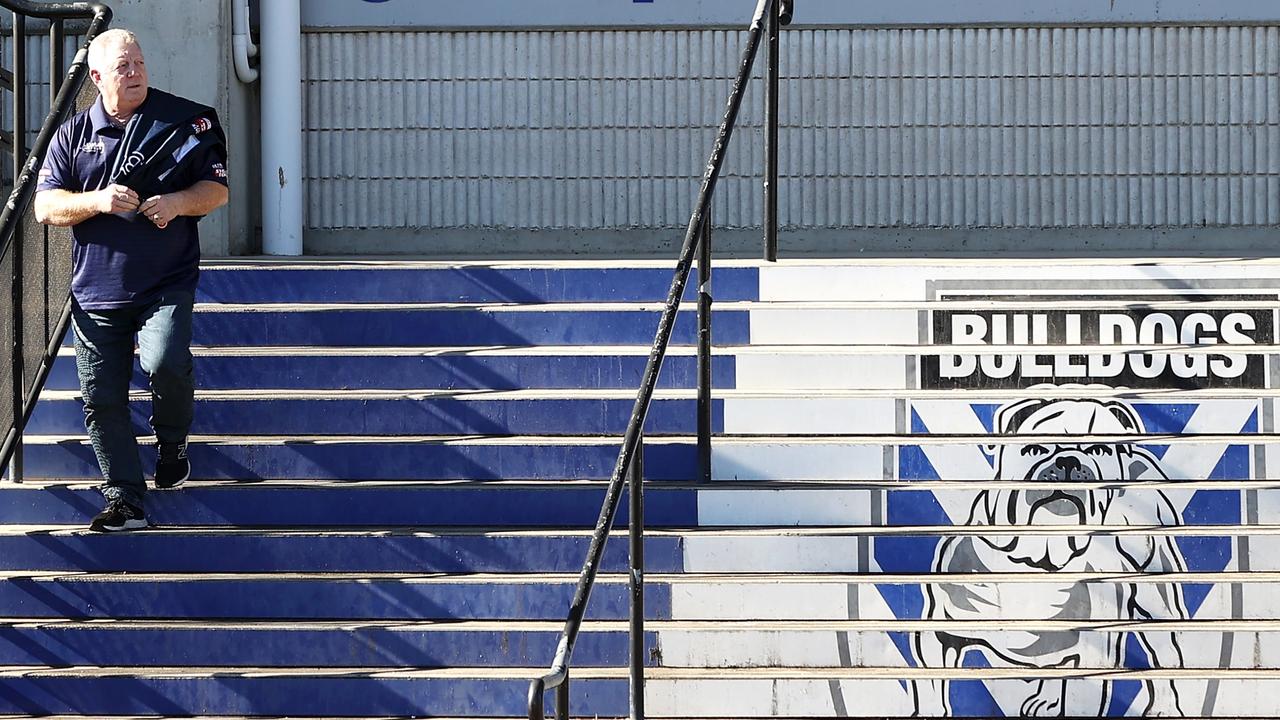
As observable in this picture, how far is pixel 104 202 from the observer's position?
4.78 meters

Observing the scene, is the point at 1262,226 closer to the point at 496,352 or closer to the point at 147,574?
the point at 496,352

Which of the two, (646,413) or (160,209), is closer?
(646,413)

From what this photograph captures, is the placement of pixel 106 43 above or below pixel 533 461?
above

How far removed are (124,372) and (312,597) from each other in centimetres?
95

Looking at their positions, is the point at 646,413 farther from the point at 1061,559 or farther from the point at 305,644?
the point at 1061,559

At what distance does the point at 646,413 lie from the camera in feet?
14.1

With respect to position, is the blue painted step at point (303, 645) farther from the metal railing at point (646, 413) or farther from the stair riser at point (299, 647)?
the metal railing at point (646, 413)

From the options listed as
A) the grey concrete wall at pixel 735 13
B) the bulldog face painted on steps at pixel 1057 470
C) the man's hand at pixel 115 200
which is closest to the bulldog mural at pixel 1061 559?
the bulldog face painted on steps at pixel 1057 470

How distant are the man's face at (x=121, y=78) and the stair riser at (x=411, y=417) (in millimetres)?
1032

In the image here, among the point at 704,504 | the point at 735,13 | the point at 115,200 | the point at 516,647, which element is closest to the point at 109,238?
the point at 115,200

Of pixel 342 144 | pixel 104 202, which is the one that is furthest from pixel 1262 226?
pixel 104 202

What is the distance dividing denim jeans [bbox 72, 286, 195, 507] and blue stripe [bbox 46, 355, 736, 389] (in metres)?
0.56

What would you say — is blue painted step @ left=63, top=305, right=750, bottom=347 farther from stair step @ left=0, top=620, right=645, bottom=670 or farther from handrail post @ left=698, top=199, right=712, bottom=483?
stair step @ left=0, top=620, right=645, bottom=670

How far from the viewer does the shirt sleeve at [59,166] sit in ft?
16.3
